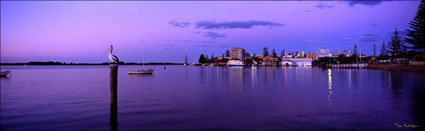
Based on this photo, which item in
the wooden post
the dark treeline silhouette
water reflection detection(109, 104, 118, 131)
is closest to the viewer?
water reflection detection(109, 104, 118, 131)

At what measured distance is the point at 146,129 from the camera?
44.2ft

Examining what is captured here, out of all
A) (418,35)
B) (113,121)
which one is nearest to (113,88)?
(113,121)

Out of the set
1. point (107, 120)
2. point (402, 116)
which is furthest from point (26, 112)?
point (402, 116)

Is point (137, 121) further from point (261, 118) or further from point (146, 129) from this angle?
point (261, 118)

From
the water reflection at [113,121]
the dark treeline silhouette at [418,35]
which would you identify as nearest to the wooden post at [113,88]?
the water reflection at [113,121]

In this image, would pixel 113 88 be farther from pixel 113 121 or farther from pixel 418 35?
pixel 418 35

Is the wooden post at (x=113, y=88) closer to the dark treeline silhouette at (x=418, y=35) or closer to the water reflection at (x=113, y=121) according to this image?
the water reflection at (x=113, y=121)

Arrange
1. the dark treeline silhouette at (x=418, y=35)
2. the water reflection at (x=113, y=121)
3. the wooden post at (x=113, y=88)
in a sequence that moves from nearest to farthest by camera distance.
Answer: the water reflection at (x=113, y=121) < the wooden post at (x=113, y=88) < the dark treeline silhouette at (x=418, y=35)

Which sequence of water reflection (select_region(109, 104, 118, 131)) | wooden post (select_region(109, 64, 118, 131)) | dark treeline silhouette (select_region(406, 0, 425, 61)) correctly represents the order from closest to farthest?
1. water reflection (select_region(109, 104, 118, 131))
2. wooden post (select_region(109, 64, 118, 131))
3. dark treeline silhouette (select_region(406, 0, 425, 61))

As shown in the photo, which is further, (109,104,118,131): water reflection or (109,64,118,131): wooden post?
(109,64,118,131): wooden post

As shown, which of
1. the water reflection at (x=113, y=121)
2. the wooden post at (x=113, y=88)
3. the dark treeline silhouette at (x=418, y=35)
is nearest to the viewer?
the water reflection at (x=113, y=121)

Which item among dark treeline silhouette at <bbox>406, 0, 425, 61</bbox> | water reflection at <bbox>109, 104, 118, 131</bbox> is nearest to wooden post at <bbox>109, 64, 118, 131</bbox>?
water reflection at <bbox>109, 104, 118, 131</bbox>

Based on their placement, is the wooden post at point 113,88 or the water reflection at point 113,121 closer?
the water reflection at point 113,121

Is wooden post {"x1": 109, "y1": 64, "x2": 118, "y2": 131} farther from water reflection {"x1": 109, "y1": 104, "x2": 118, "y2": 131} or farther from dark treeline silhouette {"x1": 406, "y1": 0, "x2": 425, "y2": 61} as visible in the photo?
dark treeline silhouette {"x1": 406, "y1": 0, "x2": 425, "y2": 61}
